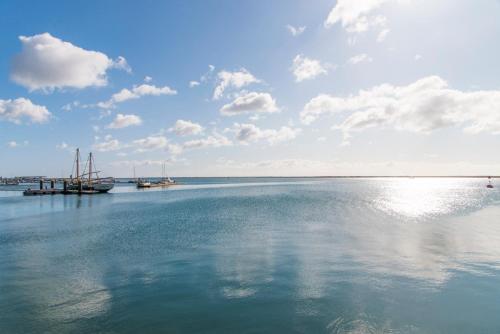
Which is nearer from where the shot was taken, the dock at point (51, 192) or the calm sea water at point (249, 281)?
the calm sea water at point (249, 281)

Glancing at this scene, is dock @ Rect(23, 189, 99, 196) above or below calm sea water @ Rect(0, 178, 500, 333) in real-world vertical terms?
above

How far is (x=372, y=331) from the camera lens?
41.1 ft

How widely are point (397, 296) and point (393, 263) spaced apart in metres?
6.84

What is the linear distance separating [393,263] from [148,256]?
18.0 m

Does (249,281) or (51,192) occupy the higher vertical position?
(51,192)

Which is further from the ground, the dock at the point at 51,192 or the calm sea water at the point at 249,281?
the dock at the point at 51,192

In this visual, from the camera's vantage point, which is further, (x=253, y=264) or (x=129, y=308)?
(x=253, y=264)

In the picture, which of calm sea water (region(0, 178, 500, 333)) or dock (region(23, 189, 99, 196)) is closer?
calm sea water (region(0, 178, 500, 333))

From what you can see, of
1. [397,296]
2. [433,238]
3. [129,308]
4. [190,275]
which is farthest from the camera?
[433,238]

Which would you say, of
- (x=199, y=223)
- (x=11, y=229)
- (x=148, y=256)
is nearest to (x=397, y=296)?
(x=148, y=256)

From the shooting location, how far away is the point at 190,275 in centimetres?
1953

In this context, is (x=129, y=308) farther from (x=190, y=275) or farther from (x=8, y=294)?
(x=8, y=294)

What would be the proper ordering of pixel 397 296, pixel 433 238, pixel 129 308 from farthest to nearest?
pixel 433 238 → pixel 397 296 → pixel 129 308

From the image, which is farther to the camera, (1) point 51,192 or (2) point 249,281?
(1) point 51,192
